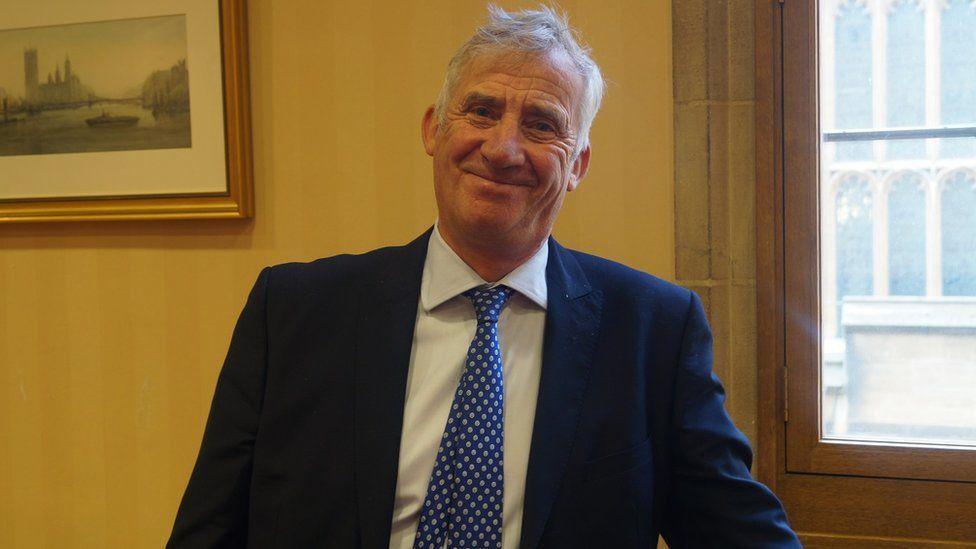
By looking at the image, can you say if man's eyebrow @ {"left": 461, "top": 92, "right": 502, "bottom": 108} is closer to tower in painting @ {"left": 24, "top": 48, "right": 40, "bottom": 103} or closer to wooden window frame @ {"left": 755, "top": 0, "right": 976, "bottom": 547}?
wooden window frame @ {"left": 755, "top": 0, "right": 976, "bottom": 547}

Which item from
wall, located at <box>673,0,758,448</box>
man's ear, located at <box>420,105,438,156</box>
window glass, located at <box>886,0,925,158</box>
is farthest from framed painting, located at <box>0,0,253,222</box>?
window glass, located at <box>886,0,925,158</box>

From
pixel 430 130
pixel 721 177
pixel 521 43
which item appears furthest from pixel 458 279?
pixel 721 177

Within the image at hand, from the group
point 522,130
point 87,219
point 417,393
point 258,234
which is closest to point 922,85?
point 522,130

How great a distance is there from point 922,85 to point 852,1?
24 cm

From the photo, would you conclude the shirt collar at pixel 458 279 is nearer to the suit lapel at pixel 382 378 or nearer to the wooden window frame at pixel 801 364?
the suit lapel at pixel 382 378

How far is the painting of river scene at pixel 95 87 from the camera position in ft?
6.82

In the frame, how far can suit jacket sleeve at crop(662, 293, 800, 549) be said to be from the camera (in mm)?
1331

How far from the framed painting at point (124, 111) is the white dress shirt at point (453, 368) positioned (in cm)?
83

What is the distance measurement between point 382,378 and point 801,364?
3.30ft

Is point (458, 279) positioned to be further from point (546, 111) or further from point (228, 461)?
point (228, 461)

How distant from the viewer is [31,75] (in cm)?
220

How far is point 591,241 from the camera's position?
1917 millimetres

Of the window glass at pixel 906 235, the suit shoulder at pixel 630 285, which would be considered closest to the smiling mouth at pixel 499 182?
the suit shoulder at pixel 630 285

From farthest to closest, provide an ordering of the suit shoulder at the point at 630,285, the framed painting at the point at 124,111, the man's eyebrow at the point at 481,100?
the framed painting at the point at 124,111 < the suit shoulder at the point at 630,285 < the man's eyebrow at the point at 481,100
